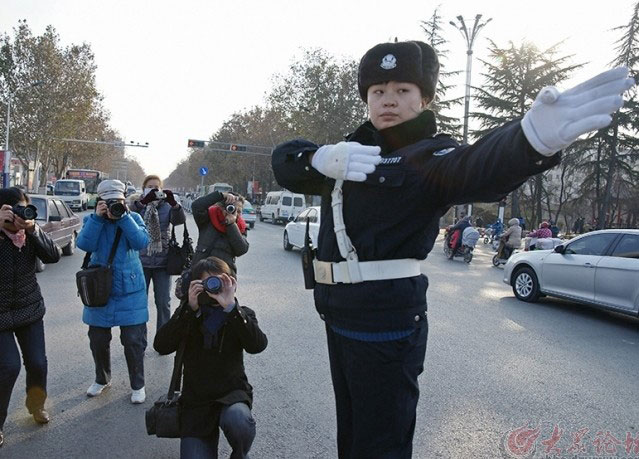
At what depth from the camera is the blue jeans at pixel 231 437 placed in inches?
114

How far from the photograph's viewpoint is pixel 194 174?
9331cm

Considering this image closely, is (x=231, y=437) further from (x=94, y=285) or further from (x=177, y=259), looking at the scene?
(x=177, y=259)

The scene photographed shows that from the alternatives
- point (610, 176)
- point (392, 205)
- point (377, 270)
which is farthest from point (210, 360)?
point (610, 176)

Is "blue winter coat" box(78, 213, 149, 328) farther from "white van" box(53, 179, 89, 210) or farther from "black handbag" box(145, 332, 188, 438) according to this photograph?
"white van" box(53, 179, 89, 210)

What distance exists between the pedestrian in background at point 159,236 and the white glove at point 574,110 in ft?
15.0

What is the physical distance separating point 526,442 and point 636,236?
567cm

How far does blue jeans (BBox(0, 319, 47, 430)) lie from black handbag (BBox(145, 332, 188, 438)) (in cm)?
117

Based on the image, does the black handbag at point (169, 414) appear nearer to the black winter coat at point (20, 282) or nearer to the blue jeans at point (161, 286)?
the black winter coat at point (20, 282)

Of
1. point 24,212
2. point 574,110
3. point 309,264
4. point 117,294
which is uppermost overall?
point 574,110

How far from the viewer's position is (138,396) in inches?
162

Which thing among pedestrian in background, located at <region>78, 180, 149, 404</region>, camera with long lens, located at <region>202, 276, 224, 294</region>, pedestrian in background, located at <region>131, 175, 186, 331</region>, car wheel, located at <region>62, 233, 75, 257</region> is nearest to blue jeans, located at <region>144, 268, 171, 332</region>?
pedestrian in background, located at <region>131, 175, 186, 331</region>

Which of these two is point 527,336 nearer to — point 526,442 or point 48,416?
point 526,442

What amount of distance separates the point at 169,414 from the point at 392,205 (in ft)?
6.47

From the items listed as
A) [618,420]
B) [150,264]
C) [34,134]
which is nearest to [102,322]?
[150,264]
